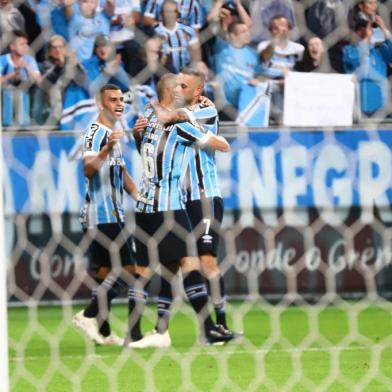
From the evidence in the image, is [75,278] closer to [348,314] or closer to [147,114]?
[348,314]

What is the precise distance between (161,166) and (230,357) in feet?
3.55

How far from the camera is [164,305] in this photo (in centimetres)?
654

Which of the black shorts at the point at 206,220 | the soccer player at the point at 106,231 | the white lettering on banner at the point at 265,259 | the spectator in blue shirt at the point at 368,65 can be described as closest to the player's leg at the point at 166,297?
the soccer player at the point at 106,231

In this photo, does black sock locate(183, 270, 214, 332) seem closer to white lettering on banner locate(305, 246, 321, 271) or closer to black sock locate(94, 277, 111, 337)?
black sock locate(94, 277, 111, 337)

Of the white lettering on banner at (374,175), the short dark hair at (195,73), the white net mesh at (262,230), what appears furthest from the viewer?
the white lettering on banner at (374,175)

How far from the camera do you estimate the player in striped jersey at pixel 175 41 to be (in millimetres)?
6480

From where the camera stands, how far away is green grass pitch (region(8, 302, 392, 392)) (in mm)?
5137

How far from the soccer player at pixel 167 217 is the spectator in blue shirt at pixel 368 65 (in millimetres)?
893

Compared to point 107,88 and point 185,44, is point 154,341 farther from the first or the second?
point 185,44

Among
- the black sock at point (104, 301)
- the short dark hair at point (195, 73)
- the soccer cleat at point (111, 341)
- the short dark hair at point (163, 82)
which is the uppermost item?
the short dark hair at point (195, 73)

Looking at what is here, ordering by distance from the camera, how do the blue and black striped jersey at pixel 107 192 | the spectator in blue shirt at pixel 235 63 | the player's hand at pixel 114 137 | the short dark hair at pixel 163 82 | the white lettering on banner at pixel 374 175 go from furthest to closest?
the white lettering on banner at pixel 374 175 < the blue and black striped jersey at pixel 107 192 < the spectator in blue shirt at pixel 235 63 < the short dark hair at pixel 163 82 < the player's hand at pixel 114 137

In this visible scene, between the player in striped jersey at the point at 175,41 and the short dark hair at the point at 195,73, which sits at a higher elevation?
the player in striped jersey at the point at 175,41

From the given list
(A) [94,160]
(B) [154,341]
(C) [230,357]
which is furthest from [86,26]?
(C) [230,357]

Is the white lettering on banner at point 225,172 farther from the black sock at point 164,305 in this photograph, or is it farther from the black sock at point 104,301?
the black sock at point 164,305
